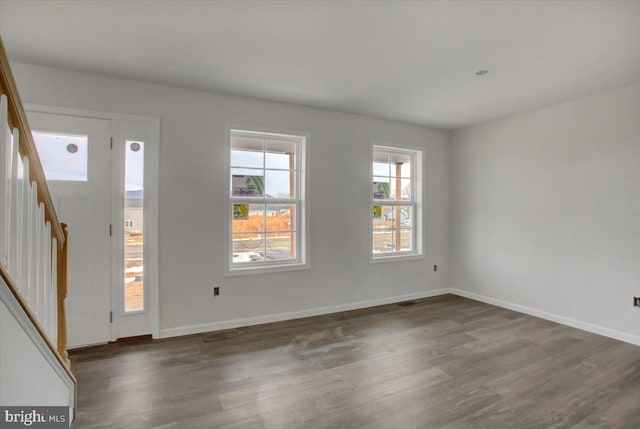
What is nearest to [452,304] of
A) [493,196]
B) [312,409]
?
[493,196]

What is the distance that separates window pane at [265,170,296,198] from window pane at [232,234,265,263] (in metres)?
0.54

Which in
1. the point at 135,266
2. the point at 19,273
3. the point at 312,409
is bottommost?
the point at 312,409

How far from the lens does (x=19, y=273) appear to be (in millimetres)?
1422

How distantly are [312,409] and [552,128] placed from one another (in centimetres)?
402

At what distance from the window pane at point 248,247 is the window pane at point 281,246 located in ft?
0.33

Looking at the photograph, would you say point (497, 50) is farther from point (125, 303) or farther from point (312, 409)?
point (125, 303)

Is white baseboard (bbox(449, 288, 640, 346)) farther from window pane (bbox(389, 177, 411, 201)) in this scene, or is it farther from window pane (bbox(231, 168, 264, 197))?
window pane (bbox(231, 168, 264, 197))

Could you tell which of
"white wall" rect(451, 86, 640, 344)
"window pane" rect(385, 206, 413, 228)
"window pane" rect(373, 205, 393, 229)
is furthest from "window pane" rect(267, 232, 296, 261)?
"white wall" rect(451, 86, 640, 344)

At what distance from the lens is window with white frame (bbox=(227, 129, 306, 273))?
12.0ft

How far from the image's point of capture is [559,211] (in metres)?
3.73

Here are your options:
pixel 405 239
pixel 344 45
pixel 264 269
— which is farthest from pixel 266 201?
pixel 405 239

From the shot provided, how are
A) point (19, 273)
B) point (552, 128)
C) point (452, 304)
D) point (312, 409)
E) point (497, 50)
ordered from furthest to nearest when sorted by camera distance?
1. point (452, 304)
2. point (552, 128)
3. point (497, 50)
4. point (312, 409)
5. point (19, 273)

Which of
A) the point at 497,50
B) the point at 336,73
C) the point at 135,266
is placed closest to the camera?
the point at 497,50

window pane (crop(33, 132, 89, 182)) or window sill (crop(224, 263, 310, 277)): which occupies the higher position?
window pane (crop(33, 132, 89, 182))
